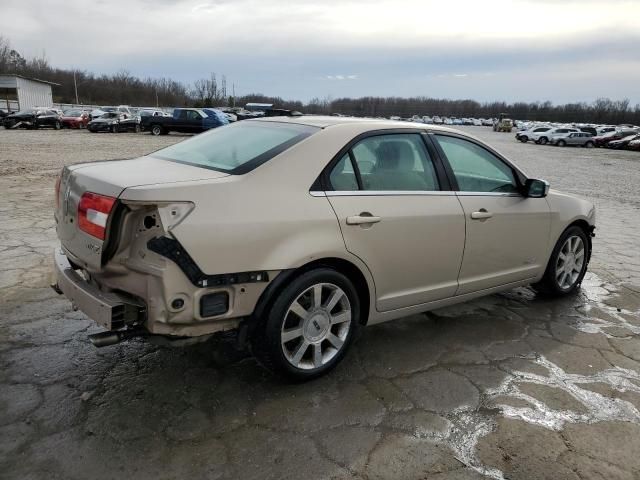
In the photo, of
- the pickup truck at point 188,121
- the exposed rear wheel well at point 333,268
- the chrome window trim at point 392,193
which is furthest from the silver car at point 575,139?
the exposed rear wheel well at point 333,268

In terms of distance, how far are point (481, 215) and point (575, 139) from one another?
41464mm

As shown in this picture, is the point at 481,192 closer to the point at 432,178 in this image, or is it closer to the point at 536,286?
the point at 432,178

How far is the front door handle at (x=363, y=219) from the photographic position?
3051mm

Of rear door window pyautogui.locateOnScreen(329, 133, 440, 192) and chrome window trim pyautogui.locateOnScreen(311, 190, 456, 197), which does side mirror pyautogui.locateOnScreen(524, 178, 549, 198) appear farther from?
rear door window pyautogui.locateOnScreen(329, 133, 440, 192)

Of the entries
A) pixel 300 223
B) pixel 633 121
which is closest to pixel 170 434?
→ pixel 300 223

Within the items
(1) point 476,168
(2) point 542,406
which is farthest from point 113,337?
(1) point 476,168

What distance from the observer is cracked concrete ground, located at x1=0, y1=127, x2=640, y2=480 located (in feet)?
8.05

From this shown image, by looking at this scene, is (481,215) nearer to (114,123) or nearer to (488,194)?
(488,194)

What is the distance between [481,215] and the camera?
3.75m

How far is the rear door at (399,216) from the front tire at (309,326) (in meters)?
0.25

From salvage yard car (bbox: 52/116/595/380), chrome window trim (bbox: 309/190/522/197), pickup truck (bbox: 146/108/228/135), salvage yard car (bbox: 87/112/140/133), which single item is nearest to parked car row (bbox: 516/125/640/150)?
pickup truck (bbox: 146/108/228/135)

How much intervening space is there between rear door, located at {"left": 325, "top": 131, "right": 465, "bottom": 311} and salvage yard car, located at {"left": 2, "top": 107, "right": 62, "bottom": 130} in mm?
35429

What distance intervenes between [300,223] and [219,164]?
655 mm

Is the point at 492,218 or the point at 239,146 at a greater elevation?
the point at 239,146
